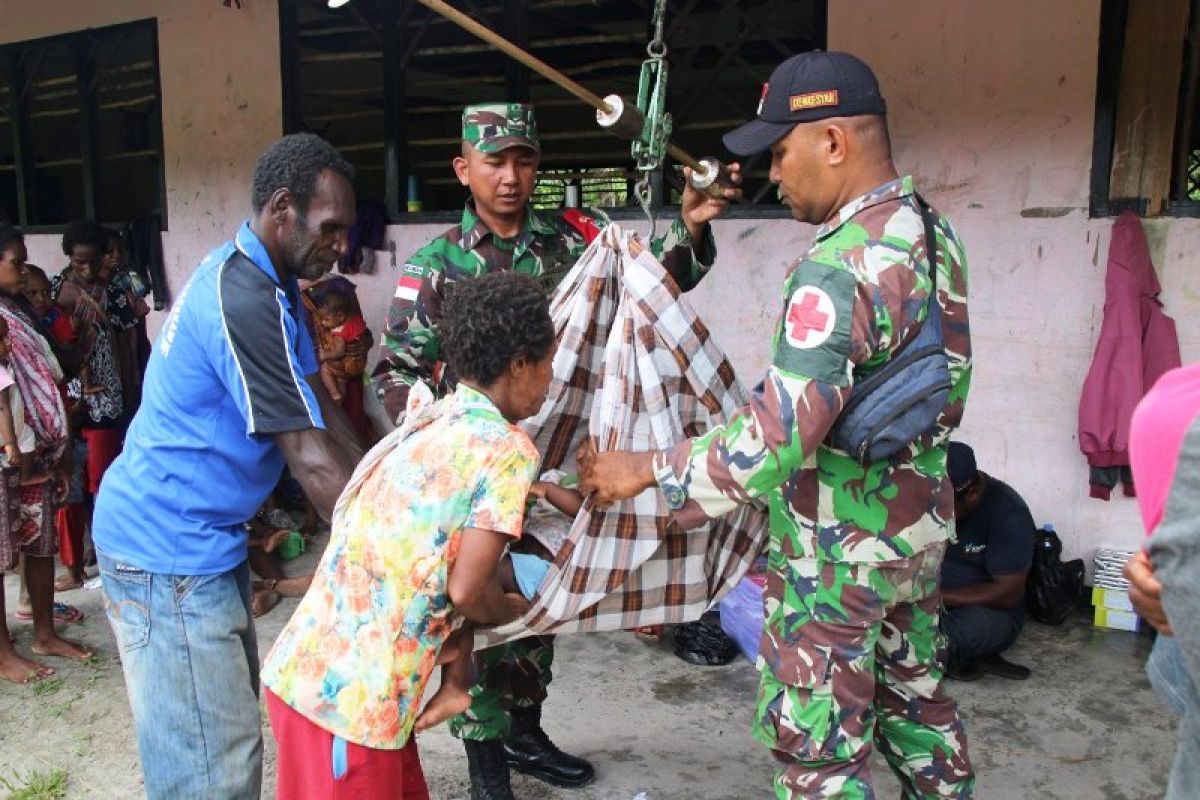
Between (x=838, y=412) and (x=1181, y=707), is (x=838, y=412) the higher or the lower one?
the higher one

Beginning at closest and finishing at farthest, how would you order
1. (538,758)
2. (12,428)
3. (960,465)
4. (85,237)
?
(538,758)
(960,465)
(12,428)
(85,237)

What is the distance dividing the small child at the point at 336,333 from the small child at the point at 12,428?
169 centimetres

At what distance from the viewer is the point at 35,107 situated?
7.59 metres

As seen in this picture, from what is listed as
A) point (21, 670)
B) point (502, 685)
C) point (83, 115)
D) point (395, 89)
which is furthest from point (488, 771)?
point (83, 115)

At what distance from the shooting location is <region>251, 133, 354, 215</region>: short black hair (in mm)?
1874

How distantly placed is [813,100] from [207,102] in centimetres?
519

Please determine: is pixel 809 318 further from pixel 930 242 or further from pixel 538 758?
pixel 538 758

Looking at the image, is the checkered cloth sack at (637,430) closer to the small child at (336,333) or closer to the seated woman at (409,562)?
the seated woman at (409,562)

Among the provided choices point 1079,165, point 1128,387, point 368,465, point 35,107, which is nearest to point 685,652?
point 1128,387

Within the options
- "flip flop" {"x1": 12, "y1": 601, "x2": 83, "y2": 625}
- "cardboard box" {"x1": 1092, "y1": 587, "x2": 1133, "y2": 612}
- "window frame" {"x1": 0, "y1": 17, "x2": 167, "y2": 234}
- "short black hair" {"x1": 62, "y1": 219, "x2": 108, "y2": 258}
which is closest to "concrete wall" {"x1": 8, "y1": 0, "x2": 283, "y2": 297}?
"window frame" {"x1": 0, "y1": 17, "x2": 167, "y2": 234}

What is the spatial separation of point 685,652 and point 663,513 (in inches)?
68.3

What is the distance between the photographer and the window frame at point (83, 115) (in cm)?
624

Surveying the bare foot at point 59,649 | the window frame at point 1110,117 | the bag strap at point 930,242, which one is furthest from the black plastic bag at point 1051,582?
the bare foot at point 59,649

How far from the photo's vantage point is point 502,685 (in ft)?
8.54
